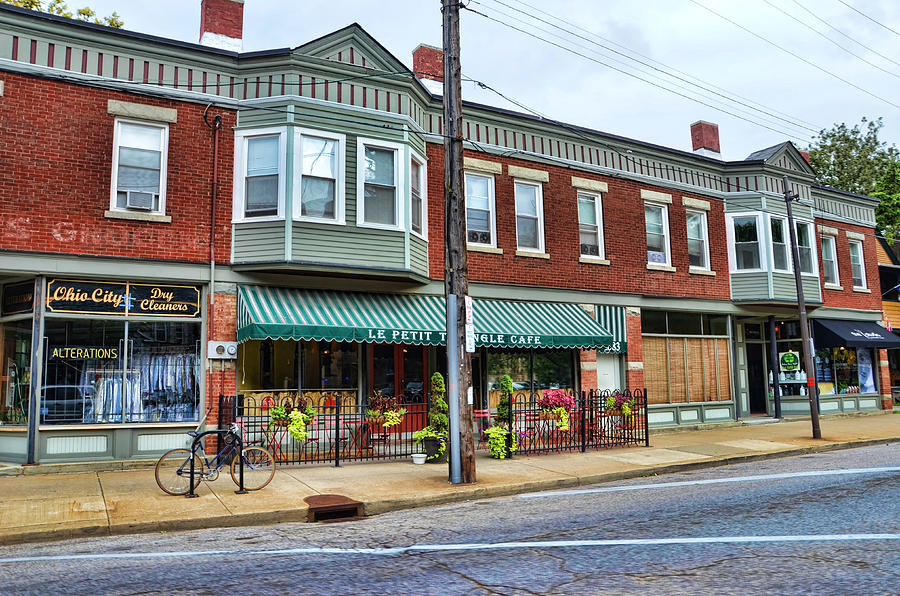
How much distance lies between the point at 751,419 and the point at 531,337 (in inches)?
389

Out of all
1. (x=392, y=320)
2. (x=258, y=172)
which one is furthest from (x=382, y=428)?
(x=258, y=172)

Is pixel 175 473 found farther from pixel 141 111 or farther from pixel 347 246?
pixel 141 111

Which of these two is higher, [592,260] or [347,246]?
[592,260]

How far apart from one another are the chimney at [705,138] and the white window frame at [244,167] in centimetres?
1407

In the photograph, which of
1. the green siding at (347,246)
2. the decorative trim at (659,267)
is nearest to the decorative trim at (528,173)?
the decorative trim at (659,267)

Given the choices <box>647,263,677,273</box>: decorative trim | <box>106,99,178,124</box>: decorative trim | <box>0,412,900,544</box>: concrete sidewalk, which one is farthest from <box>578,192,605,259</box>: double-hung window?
<box>106,99,178,124</box>: decorative trim

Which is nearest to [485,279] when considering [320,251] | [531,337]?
[531,337]

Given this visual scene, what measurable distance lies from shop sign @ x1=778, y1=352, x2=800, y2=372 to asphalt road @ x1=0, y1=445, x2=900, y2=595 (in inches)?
538

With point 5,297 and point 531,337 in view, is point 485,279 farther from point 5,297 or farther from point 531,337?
point 5,297

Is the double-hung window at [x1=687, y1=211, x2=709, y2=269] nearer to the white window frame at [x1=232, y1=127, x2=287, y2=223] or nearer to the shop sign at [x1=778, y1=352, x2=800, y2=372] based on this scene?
the shop sign at [x1=778, y1=352, x2=800, y2=372]

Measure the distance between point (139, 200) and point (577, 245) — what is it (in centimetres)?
1046

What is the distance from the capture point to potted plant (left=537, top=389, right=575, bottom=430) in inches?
549

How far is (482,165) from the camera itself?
54.3 feet

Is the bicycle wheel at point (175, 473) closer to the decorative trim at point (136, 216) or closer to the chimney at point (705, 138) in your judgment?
the decorative trim at point (136, 216)
